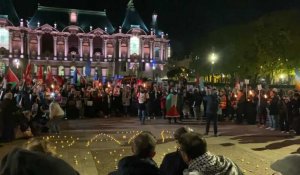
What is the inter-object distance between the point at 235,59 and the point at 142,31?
4505 centimetres

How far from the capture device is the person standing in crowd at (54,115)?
49.3 ft

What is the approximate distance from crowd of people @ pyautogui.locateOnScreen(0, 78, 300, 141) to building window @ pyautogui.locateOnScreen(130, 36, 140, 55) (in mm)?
67254

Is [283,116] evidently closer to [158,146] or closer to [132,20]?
[158,146]

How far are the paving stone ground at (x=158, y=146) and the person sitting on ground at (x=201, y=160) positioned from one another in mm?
5163

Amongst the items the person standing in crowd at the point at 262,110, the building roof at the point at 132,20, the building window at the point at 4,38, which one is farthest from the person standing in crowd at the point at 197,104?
the building roof at the point at 132,20

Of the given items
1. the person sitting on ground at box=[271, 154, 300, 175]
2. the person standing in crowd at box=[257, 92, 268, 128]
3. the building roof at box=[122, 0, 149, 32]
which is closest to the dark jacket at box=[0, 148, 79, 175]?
the person sitting on ground at box=[271, 154, 300, 175]

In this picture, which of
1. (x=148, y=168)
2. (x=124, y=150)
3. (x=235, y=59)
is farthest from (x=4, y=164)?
(x=235, y=59)

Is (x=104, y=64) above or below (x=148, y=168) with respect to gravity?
above

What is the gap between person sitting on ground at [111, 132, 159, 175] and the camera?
169 inches

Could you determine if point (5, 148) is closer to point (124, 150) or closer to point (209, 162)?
point (124, 150)

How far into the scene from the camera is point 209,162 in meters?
3.95

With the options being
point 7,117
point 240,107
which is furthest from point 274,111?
point 7,117

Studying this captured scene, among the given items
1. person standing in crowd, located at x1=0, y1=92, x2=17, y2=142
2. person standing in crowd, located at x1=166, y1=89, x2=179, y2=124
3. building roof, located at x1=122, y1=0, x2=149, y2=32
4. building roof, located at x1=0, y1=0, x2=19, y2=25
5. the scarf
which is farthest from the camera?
building roof, located at x1=122, y1=0, x2=149, y2=32

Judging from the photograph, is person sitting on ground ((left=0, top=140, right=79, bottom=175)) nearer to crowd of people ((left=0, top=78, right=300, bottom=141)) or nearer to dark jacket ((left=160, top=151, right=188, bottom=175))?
dark jacket ((left=160, top=151, right=188, bottom=175))
